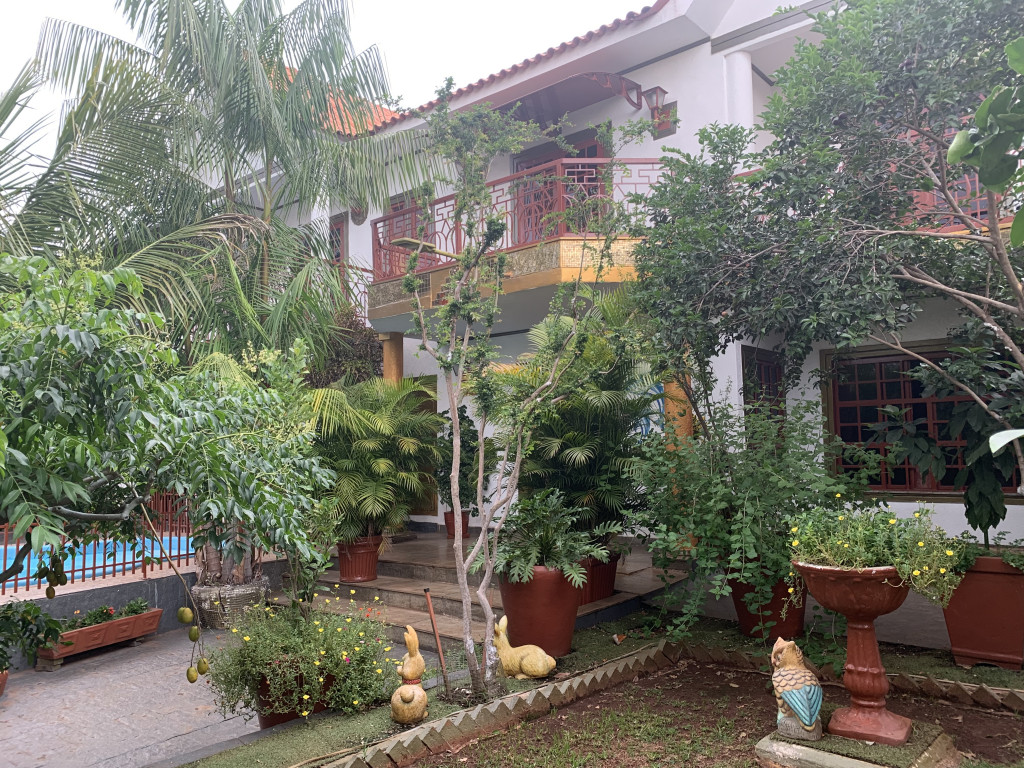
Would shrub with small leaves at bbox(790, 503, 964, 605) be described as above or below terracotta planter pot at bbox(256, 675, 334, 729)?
above

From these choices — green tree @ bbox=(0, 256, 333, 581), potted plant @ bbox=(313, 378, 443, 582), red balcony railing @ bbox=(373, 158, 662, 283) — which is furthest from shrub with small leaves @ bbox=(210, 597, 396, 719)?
red balcony railing @ bbox=(373, 158, 662, 283)

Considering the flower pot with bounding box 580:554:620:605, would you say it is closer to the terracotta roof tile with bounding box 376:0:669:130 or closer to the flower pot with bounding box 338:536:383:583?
the flower pot with bounding box 338:536:383:583

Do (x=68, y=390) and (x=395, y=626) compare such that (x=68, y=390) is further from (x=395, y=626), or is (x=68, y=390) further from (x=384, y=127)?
(x=384, y=127)

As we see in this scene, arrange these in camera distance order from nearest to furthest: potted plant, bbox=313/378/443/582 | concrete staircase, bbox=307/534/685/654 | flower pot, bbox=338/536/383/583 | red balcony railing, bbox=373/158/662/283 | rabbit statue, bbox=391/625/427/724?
rabbit statue, bbox=391/625/427/724, concrete staircase, bbox=307/534/685/654, red balcony railing, bbox=373/158/662/283, potted plant, bbox=313/378/443/582, flower pot, bbox=338/536/383/583

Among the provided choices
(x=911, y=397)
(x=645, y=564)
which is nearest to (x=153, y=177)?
(x=645, y=564)

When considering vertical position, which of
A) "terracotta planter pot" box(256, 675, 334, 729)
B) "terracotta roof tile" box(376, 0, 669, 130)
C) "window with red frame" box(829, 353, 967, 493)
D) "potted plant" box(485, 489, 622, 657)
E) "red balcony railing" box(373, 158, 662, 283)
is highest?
"terracotta roof tile" box(376, 0, 669, 130)

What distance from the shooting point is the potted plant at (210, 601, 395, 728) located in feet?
14.4

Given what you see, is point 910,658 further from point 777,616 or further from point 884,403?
point 884,403

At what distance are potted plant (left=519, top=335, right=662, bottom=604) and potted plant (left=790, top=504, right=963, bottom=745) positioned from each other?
2.69m

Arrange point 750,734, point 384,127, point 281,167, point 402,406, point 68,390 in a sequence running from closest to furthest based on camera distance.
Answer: point 68,390
point 750,734
point 281,167
point 402,406
point 384,127

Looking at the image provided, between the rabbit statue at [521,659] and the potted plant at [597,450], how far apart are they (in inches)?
56.9

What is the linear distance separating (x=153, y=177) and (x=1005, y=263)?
7567 mm

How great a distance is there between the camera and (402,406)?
951 centimetres

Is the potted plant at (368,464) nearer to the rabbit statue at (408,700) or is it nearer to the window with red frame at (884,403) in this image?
the rabbit statue at (408,700)
